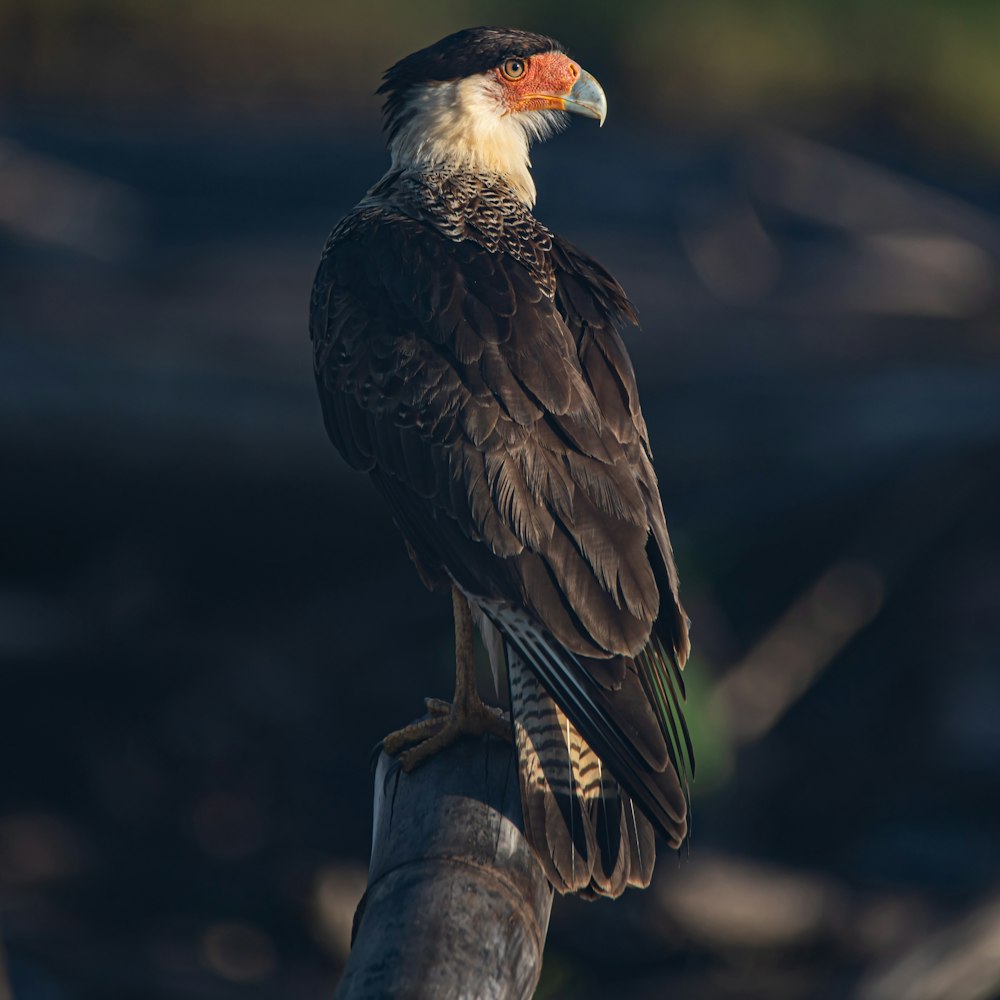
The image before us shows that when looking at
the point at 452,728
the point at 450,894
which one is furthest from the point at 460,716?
the point at 450,894

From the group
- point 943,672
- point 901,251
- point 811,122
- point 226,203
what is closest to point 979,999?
point 943,672

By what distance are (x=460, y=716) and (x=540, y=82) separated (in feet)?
6.49

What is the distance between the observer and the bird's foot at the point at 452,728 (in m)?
3.84

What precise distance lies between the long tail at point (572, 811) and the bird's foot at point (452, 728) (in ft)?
1.11

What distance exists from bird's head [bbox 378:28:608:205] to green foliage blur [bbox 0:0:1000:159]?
1006cm

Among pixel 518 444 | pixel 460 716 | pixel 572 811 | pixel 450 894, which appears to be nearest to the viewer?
pixel 450 894

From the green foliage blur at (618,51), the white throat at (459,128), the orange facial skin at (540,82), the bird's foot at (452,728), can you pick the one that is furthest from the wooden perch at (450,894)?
the green foliage blur at (618,51)

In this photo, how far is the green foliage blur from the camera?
1484 cm

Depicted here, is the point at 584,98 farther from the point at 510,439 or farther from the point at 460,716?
the point at 460,716

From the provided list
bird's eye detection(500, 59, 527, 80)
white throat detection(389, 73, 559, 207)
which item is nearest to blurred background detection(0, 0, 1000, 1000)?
white throat detection(389, 73, 559, 207)

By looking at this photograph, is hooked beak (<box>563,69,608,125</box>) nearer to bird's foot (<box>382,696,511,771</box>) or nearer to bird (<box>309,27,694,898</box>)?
bird (<box>309,27,694,898</box>)

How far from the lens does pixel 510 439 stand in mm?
3883

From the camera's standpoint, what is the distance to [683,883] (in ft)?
21.3

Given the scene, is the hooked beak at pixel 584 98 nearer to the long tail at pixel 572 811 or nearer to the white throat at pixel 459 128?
the white throat at pixel 459 128
